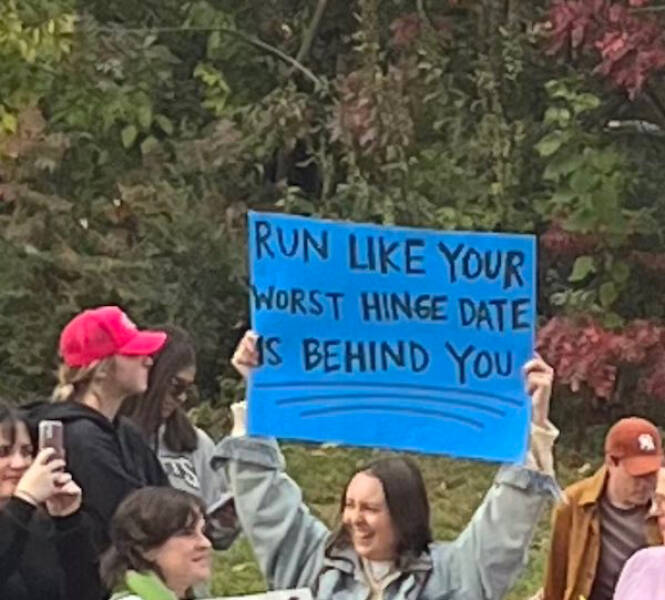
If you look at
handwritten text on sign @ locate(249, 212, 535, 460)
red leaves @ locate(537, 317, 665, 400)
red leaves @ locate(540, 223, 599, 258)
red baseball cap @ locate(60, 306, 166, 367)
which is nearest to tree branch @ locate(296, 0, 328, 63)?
red leaves @ locate(540, 223, 599, 258)

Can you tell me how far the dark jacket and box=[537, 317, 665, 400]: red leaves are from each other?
6.52 meters

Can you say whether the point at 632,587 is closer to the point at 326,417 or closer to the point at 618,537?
the point at 326,417

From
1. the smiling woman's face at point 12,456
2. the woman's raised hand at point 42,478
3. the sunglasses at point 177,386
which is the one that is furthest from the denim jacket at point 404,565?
the sunglasses at point 177,386

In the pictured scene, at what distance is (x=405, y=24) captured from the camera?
12.7 metres

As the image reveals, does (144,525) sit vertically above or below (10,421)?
below

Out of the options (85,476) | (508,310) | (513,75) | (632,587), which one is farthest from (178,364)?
(513,75)

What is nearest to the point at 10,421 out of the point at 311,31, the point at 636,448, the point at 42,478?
the point at 42,478

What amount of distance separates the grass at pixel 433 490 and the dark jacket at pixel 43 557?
3.85 m

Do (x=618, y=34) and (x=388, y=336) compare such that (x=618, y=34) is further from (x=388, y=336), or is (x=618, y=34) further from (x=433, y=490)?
(x=388, y=336)

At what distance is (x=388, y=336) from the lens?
211 inches

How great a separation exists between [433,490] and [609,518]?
479 cm

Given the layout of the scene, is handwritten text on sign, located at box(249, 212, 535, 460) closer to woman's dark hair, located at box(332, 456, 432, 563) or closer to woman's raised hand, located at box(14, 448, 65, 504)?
woman's dark hair, located at box(332, 456, 432, 563)

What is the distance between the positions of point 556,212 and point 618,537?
18.6ft

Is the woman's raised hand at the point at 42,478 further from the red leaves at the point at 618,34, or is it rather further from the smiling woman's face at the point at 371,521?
the red leaves at the point at 618,34
